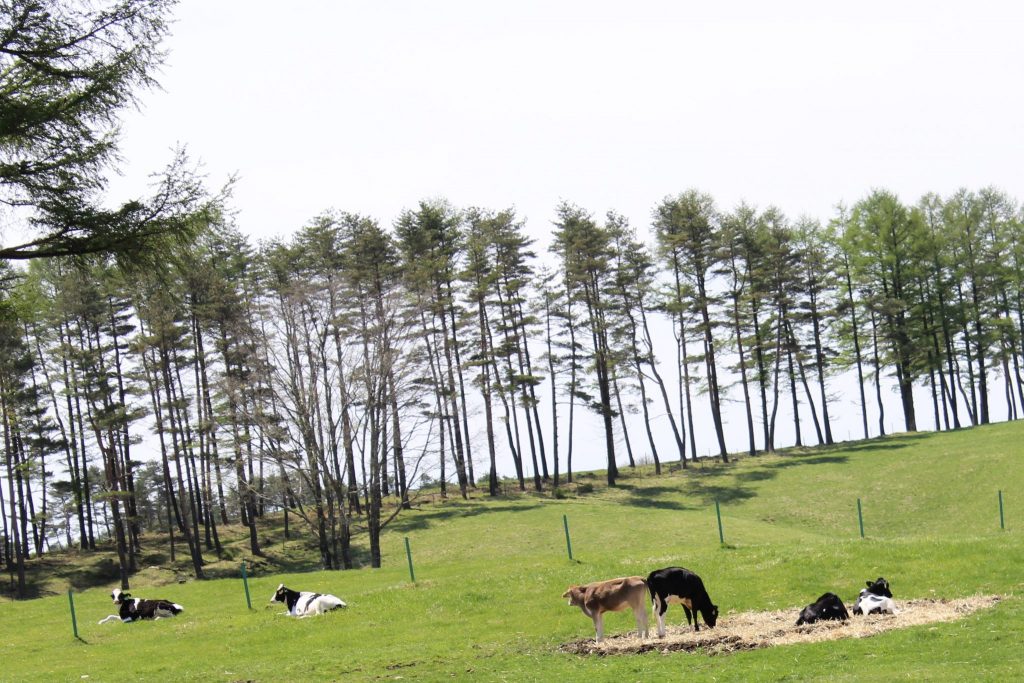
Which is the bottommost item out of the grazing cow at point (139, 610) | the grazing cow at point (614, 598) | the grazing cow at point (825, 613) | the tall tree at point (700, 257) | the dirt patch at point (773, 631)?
the grazing cow at point (139, 610)

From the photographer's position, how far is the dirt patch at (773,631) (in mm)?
14242

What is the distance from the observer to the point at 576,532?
4156 centimetres

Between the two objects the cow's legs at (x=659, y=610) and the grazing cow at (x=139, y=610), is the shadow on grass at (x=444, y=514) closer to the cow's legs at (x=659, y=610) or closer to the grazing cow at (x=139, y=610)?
the grazing cow at (x=139, y=610)

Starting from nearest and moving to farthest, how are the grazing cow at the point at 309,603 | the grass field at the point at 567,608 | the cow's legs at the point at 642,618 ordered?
the grass field at the point at 567,608 → the cow's legs at the point at 642,618 → the grazing cow at the point at 309,603

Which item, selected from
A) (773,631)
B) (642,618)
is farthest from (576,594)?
(773,631)

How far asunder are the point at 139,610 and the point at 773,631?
17483 millimetres

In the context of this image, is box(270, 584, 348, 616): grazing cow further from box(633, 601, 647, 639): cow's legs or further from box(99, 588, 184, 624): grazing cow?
box(633, 601, 647, 639): cow's legs

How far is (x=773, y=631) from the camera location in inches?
590

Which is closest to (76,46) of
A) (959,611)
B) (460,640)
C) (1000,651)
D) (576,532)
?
(460,640)

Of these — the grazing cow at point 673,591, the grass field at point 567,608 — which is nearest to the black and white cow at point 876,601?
the grass field at point 567,608

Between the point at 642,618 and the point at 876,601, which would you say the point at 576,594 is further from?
the point at 876,601

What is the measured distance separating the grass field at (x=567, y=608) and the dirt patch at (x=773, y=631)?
375 mm

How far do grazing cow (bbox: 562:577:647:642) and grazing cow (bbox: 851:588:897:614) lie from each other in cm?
383

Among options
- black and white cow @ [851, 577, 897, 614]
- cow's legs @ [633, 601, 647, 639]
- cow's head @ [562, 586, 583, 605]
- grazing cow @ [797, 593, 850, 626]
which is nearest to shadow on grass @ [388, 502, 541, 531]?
cow's head @ [562, 586, 583, 605]
